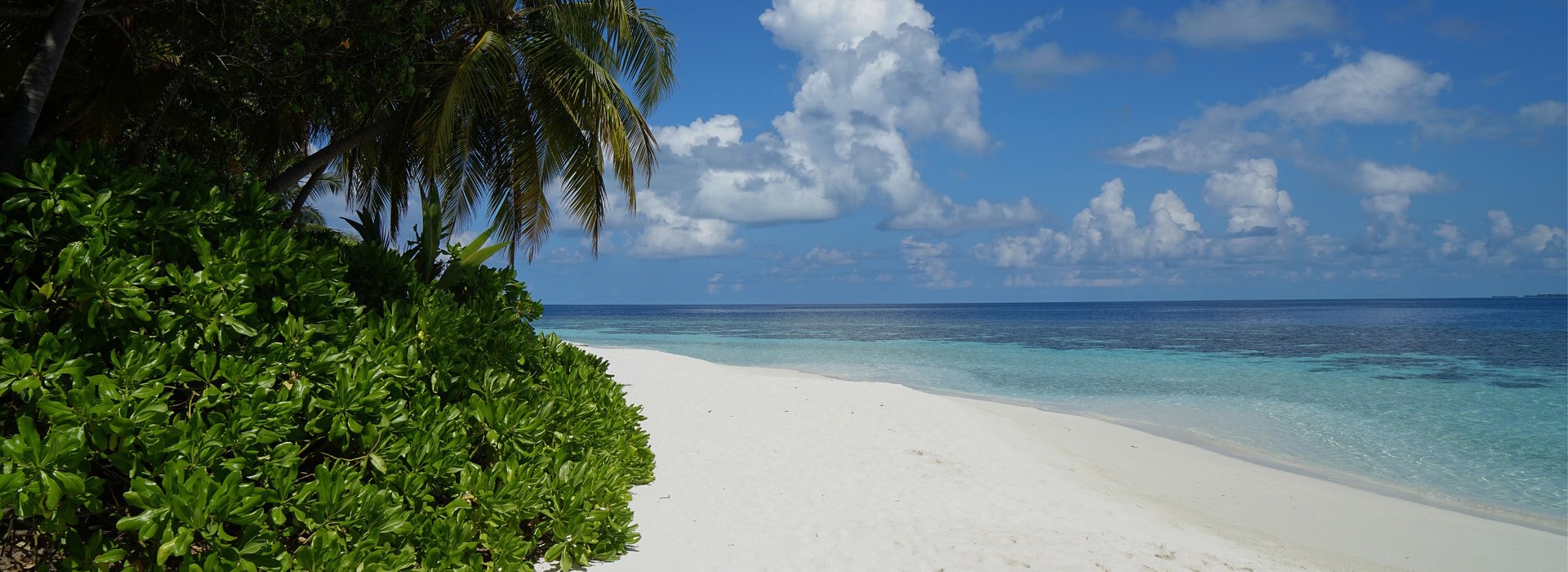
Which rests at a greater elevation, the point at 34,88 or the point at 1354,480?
the point at 34,88

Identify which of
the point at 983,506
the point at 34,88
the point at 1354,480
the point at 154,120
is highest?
the point at 154,120

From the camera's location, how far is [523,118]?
30.4 feet

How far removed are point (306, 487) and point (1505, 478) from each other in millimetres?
12934

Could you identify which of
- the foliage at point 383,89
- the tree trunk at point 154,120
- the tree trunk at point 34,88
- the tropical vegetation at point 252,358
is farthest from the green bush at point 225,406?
the tree trunk at point 154,120

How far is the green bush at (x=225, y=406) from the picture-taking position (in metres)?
2.55

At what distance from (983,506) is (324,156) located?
274 inches

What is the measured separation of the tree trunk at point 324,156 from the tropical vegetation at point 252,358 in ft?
1.54

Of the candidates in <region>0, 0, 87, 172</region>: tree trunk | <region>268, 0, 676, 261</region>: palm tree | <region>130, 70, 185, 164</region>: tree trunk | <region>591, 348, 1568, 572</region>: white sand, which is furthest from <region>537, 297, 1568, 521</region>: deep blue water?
<region>130, 70, 185, 164</region>: tree trunk

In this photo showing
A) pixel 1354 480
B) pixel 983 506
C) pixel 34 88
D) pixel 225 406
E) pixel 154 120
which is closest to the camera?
pixel 225 406

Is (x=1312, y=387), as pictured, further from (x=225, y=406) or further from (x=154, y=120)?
(x=154, y=120)

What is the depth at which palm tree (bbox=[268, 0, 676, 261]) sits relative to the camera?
7797mm

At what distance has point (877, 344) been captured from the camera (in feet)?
115

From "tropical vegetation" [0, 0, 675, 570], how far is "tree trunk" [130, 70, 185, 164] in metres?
0.04

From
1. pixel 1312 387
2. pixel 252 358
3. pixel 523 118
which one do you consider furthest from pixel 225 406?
pixel 1312 387
